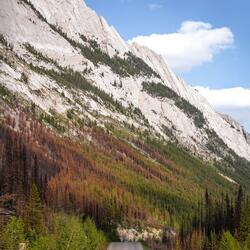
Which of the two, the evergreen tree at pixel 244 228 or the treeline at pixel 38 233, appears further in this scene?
the evergreen tree at pixel 244 228

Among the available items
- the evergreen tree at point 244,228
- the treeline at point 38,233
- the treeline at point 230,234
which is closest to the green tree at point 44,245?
the treeline at point 38,233

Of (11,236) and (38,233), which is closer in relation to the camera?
(11,236)

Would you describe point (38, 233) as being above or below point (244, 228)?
below

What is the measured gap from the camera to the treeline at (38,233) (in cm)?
9153

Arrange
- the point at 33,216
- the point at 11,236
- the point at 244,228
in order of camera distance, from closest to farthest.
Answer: the point at 11,236 → the point at 33,216 → the point at 244,228

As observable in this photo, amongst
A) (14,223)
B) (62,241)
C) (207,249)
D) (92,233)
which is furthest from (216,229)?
(14,223)

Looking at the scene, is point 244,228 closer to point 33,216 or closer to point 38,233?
point 38,233

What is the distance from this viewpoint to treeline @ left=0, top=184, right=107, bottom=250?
91.5 m

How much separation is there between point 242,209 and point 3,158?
3289 inches

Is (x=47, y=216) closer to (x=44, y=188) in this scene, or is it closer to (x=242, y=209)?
(x=44, y=188)

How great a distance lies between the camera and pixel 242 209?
158 metres

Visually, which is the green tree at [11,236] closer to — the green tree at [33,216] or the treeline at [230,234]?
the green tree at [33,216]

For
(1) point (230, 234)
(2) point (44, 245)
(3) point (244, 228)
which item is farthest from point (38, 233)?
(3) point (244, 228)

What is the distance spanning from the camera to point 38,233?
12144 centimetres
